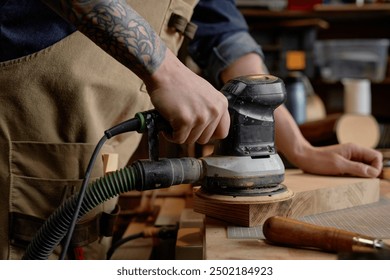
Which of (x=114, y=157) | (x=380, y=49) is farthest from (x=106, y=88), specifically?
(x=380, y=49)

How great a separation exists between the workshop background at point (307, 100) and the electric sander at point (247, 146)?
0.26ft

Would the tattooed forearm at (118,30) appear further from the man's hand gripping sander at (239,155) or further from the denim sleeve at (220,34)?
the denim sleeve at (220,34)

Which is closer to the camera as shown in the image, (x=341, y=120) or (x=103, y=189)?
(x=103, y=189)

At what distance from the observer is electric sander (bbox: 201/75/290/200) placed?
1.02 metres

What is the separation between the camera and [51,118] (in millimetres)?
1144

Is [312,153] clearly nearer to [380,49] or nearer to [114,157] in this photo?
[114,157]

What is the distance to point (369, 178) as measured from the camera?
4.10 ft

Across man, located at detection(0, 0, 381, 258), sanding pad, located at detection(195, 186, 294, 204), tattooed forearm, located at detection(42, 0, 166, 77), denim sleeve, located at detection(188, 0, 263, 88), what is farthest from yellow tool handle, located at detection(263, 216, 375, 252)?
denim sleeve, located at detection(188, 0, 263, 88)

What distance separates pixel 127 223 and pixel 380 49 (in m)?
2.48

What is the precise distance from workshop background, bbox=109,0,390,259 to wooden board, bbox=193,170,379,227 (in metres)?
0.03

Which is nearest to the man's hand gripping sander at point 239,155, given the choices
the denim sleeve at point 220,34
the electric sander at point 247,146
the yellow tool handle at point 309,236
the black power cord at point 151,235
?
the electric sander at point 247,146

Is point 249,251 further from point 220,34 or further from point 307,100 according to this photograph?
point 307,100
